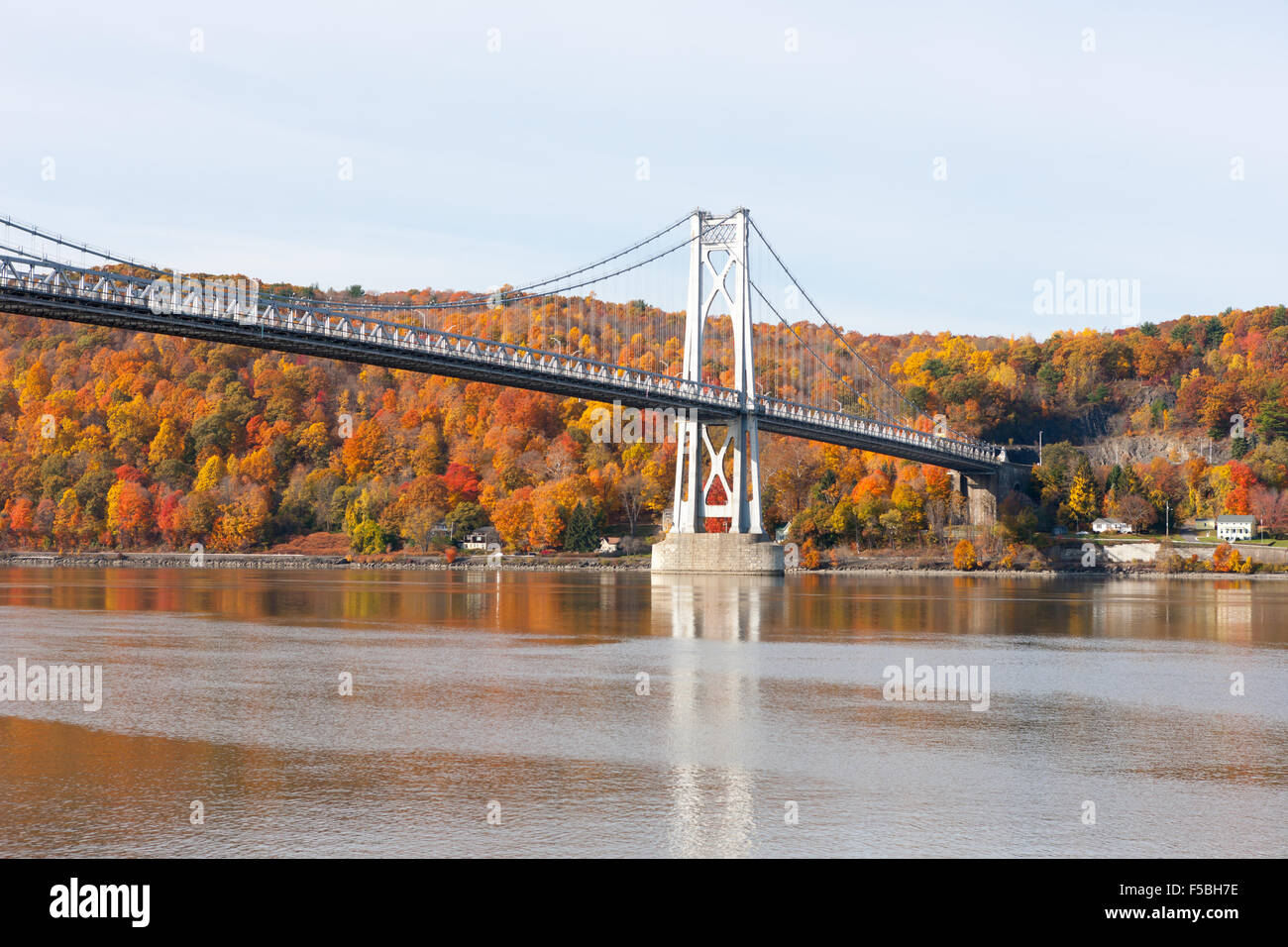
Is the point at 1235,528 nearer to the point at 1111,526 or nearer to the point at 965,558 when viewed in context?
the point at 1111,526

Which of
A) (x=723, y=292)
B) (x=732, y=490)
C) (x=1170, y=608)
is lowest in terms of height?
(x=1170, y=608)

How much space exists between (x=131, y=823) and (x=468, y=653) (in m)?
15.8

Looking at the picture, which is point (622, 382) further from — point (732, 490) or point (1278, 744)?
point (1278, 744)

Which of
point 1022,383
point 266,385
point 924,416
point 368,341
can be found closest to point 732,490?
point 368,341

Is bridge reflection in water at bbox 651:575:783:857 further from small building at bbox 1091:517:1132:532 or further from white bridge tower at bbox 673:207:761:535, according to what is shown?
small building at bbox 1091:517:1132:532

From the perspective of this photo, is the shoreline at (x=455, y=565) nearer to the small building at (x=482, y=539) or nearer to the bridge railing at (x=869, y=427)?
the small building at (x=482, y=539)

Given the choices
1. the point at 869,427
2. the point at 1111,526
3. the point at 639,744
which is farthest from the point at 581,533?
the point at 639,744

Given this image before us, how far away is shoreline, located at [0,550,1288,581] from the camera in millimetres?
86062

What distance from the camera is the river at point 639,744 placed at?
12.9m

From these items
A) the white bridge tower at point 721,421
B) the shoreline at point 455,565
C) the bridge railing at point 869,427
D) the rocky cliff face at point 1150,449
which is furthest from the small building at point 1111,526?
the white bridge tower at point 721,421

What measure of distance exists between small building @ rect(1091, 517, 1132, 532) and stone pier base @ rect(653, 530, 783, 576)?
33033mm

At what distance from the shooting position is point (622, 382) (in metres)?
71.4

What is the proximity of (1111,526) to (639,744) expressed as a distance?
8597cm

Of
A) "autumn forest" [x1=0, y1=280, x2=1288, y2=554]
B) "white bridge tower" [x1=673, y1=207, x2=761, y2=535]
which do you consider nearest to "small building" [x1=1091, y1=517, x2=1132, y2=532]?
"autumn forest" [x1=0, y1=280, x2=1288, y2=554]
